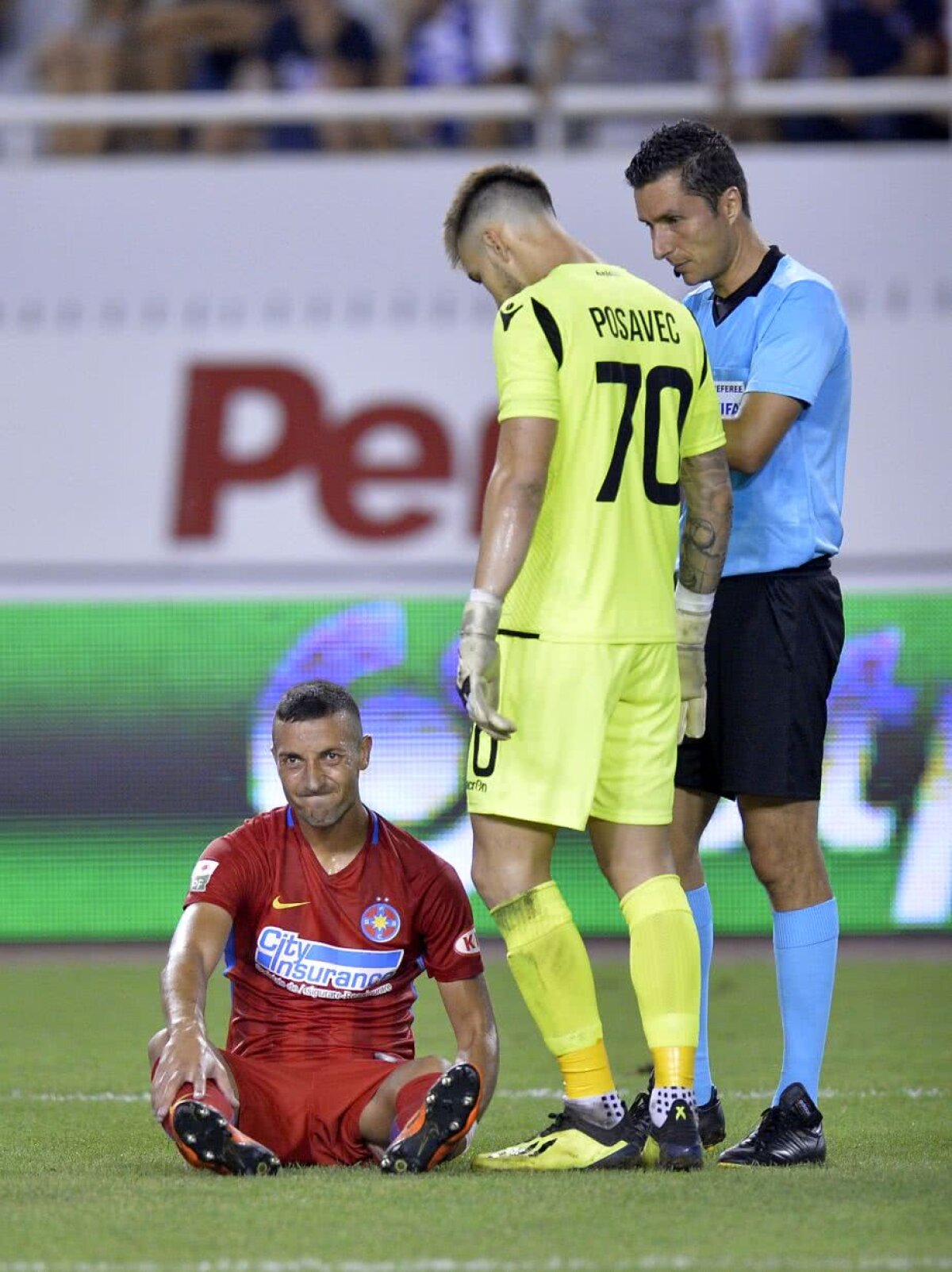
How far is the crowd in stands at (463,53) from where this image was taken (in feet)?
34.5

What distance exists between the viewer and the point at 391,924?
4.15m

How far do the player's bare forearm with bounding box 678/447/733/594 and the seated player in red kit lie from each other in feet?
2.47

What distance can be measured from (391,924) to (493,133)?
7.12m

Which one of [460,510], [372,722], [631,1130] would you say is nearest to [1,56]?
[460,510]

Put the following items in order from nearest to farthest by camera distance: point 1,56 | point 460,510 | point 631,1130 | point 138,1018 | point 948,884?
1. point 631,1130
2. point 138,1018
3. point 948,884
4. point 460,510
5. point 1,56

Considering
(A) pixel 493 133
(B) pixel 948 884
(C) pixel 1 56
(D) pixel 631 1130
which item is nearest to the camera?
(D) pixel 631 1130

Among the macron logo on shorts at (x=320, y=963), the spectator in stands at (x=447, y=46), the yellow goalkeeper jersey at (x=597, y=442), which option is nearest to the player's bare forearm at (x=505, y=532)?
the yellow goalkeeper jersey at (x=597, y=442)

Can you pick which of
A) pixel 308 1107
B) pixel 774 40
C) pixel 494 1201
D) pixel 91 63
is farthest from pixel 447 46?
pixel 494 1201

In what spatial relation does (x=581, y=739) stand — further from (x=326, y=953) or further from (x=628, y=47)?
(x=628, y=47)

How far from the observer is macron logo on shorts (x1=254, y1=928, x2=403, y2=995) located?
4141mm

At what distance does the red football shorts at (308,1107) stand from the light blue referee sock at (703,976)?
25.5 inches

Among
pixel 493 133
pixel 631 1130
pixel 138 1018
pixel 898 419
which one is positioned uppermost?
pixel 493 133

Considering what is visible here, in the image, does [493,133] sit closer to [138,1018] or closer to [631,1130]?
[138,1018]

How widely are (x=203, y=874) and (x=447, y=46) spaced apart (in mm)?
7667
